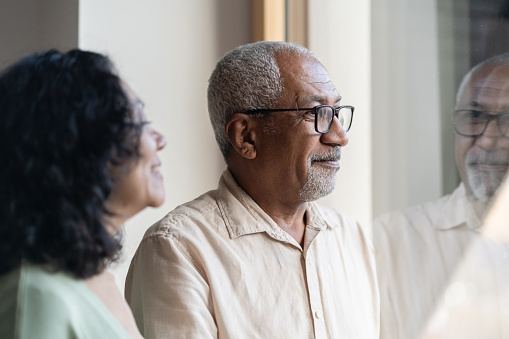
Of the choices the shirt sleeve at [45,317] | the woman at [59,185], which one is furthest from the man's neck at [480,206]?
the shirt sleeve at [45,317]

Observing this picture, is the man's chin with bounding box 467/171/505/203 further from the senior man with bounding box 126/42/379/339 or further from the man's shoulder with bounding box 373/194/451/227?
the senior man with bounding box 126/42/379/339

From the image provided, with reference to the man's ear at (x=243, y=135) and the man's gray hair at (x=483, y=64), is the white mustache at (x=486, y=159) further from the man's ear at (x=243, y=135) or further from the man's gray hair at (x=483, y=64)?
the man's ear at (x=243, y=135)

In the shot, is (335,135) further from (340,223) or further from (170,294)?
(170,294)

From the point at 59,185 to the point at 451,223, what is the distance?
3.79ft

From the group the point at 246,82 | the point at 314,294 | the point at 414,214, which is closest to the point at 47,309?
the point at 314,294

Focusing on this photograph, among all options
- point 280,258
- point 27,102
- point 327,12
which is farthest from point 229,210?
point 327,12

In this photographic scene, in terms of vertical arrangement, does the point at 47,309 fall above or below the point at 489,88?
below

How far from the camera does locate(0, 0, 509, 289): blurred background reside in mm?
1816

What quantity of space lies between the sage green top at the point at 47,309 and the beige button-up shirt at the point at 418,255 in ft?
3.47

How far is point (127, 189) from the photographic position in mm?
1099

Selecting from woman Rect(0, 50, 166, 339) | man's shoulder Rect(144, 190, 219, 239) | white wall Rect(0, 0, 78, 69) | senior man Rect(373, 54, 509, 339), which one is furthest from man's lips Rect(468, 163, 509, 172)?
white wall Rect(0, 0, 78, 69)

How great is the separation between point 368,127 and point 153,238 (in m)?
0.99

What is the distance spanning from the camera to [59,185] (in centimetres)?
98

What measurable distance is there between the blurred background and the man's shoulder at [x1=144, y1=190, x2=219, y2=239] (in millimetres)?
282
